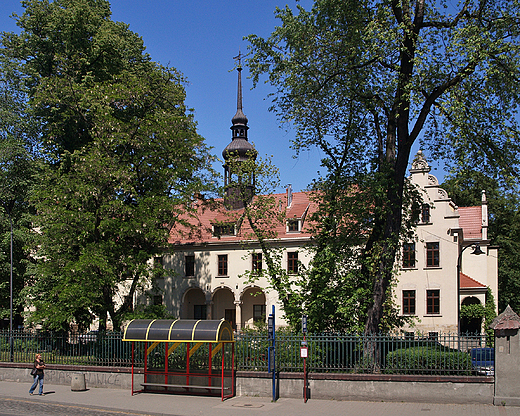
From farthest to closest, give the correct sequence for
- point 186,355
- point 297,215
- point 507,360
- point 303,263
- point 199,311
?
1. point 199,311
2. point 297,215
3. point 303,263
4. point 186,355
5. point 507,360

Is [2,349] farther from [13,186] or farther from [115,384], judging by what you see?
[13,186]

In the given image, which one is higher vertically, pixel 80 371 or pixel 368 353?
pixel 368 353

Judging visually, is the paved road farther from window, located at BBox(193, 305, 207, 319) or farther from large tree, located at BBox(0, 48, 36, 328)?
window, located at BBox(193, 305, 207, 319)

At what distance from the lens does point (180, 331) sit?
613 inches

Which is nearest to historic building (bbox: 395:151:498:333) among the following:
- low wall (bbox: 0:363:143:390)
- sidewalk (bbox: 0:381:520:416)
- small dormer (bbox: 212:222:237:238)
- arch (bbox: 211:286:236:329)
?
small dormer (bbox: 212:222:237:238)

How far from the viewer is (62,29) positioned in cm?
2719

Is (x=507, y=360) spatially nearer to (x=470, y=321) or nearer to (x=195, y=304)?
Answer: (x=470, y=321)

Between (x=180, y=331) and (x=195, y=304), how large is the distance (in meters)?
28.8

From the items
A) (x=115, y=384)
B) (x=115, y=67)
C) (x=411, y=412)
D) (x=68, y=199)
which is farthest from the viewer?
(x=115, y=67)

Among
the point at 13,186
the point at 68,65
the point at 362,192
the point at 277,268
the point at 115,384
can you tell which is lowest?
the point at 115,384

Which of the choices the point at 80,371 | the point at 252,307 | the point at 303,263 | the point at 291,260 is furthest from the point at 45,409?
the point at 252,307

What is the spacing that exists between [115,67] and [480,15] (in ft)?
65.0

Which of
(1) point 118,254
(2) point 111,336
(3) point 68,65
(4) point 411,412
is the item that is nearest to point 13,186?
(3) point 68,65

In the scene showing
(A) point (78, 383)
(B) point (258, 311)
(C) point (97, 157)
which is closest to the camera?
(A) point (78, 383)
